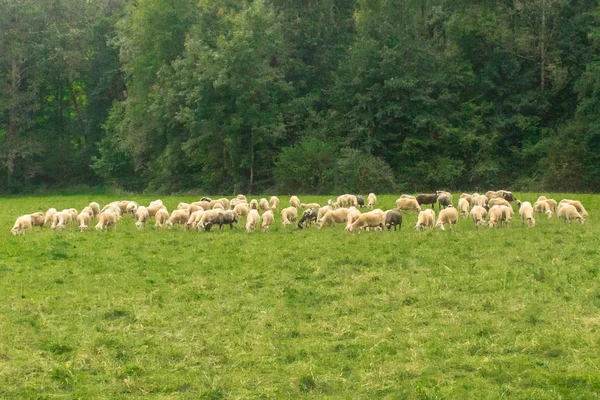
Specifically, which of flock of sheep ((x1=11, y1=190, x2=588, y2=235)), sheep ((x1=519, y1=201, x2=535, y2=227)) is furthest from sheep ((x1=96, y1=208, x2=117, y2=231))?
sheep ((x1=519, y1=201, x2=535, y2=227))

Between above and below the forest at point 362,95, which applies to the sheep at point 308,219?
below

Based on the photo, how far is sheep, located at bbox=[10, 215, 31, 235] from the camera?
2424 cm

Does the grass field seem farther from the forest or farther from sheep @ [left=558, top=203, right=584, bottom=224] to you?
the forest

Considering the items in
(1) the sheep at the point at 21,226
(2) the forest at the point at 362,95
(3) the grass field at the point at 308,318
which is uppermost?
(2) the forest at the point at 362,95

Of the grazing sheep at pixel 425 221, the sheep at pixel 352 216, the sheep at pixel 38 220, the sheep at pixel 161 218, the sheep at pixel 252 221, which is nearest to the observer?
the grazing sheep at pixel 425 221

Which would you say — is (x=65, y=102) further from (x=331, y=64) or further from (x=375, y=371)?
(x=375, y=371)

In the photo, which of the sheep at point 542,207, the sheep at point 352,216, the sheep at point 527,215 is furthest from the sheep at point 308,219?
the sheep at point 542,207

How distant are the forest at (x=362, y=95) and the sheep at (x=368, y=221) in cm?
2153

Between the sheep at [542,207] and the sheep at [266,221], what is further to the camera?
the sheep at [542,207]

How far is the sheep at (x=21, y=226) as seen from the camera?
2424 centimetres

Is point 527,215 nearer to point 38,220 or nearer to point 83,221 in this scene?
point 83,221

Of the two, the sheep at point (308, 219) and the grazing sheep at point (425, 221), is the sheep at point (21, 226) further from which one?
the grazing sheep at point (425, 221)

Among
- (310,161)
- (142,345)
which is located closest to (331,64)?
(310,161)

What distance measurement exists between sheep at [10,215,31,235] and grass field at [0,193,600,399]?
3.80m
